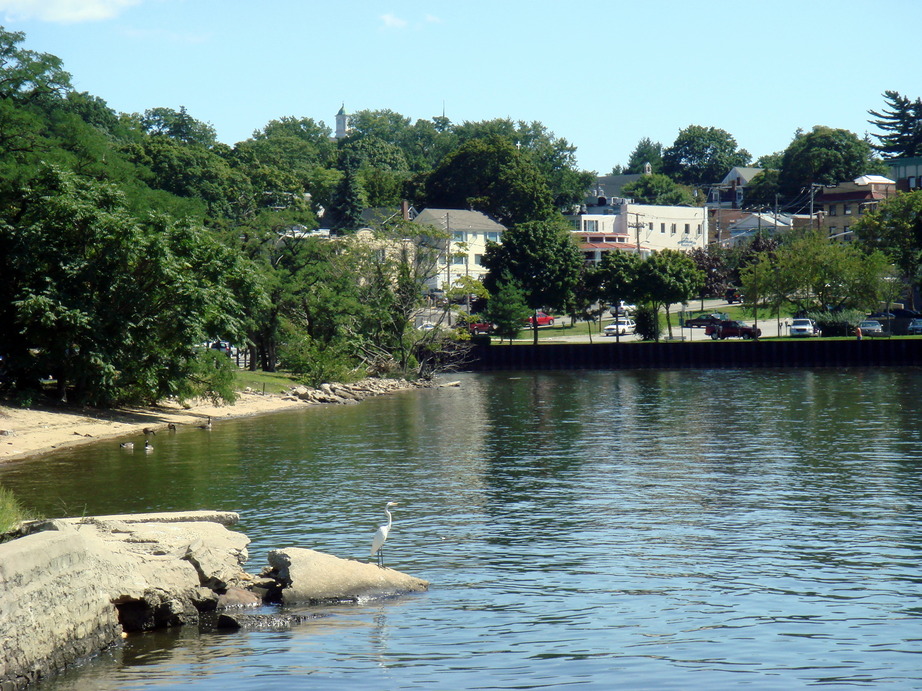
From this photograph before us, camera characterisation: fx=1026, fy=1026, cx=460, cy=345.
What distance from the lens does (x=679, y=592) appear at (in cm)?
2109

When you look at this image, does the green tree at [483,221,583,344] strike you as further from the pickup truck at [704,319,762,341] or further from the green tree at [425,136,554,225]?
the green tree at [425,136,554,225]

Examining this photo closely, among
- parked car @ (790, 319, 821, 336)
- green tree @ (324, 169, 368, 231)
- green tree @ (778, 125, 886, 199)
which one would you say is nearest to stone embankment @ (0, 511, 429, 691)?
parked car @ (790, 319, 821, 336)

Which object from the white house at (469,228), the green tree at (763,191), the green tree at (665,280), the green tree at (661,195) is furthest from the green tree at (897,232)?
the green tree at (661,195)

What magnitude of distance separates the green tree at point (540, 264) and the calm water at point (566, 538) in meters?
54.9

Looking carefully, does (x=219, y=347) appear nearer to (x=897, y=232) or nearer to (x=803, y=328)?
(x=803, y=328)

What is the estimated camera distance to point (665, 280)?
4077 inches

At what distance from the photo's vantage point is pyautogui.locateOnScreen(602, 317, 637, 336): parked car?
11194 centimetres

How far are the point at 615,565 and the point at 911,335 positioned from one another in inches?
3491

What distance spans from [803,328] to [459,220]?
54522 mm

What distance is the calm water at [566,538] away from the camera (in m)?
17.0

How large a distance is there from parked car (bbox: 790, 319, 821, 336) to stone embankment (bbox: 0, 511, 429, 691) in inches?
3455

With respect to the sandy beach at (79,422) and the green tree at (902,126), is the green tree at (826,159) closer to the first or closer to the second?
the green tree at (902,126)

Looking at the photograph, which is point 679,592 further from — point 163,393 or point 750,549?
point 163,393

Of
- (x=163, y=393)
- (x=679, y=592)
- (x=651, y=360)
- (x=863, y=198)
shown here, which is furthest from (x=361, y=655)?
(x=863, y=198)
